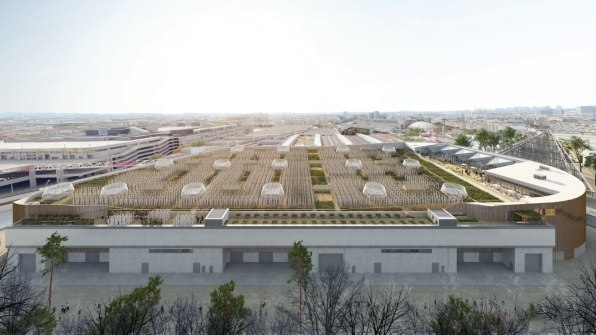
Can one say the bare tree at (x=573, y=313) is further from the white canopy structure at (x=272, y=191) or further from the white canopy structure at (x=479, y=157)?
the white canopy structure at (x=479, y=157)

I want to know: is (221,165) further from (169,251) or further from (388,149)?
(388,149)

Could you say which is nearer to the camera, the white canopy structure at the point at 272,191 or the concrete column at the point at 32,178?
the white canopy structure at the point at 272,191

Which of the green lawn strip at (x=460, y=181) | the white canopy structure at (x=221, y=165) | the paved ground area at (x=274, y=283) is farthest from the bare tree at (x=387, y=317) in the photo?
the white canopy structure at (x=221, y=165)

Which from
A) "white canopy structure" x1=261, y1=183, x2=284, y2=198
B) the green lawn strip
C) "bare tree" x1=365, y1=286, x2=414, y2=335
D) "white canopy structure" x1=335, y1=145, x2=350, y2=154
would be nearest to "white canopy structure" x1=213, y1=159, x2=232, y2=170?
"white canopy structure" x1=261, y1=183, x2=284, y2=198

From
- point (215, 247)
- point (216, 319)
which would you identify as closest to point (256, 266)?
point (215, 247)

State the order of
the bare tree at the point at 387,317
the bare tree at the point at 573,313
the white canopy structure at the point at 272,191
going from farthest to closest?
the white canopy structure at the point at 272,191 → the bare tree at the point at 387,317 → the bare tree at the point at 573,313

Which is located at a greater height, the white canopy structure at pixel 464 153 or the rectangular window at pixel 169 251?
the white canopy structure at pixel 464 153

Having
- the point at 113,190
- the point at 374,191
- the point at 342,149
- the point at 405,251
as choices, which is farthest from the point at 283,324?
the point at 342,149
